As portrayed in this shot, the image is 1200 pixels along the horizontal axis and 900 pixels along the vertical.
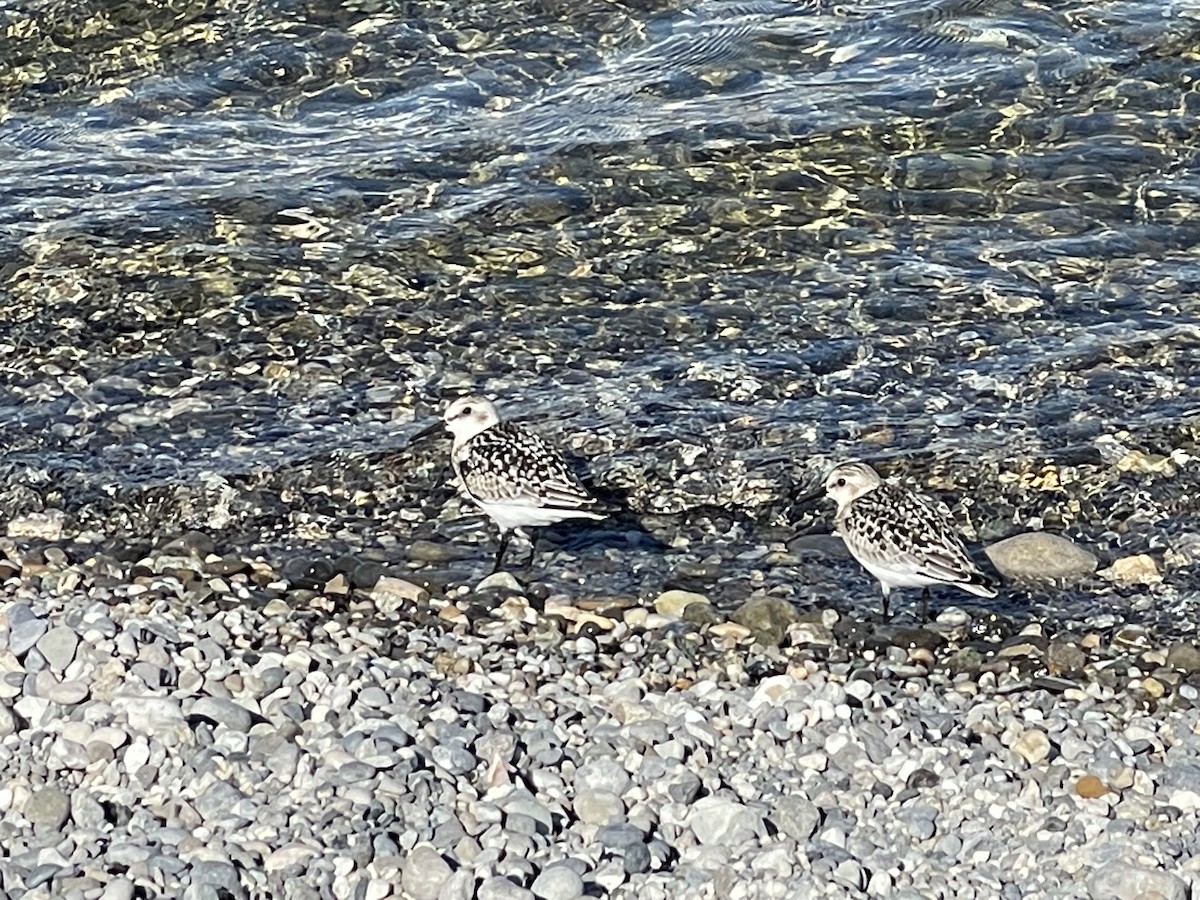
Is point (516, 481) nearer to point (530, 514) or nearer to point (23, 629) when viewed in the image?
point (530, 514)

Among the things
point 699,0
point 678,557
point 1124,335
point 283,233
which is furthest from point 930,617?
point 699,0

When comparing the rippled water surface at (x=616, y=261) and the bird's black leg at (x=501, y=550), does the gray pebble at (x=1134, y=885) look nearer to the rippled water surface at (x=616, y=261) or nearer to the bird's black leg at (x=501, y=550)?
the rippled water surface at (x=616, y=261)

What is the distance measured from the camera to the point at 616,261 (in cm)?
1357

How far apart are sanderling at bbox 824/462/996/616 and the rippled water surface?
0.43 meters

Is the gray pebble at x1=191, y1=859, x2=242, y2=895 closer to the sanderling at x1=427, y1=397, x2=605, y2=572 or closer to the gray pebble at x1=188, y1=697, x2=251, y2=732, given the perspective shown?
the gray pebble at x1=188, y1=697, x2=251, y2=732

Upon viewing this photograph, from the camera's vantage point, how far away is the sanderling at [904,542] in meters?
9.26

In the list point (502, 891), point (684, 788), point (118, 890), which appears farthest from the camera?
point (684, 788)

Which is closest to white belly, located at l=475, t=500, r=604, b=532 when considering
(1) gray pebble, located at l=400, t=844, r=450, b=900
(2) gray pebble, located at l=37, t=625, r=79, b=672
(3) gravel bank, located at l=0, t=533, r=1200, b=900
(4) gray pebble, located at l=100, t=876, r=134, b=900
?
(3) gravel bank, located at l=0, t=533, r=1200, b=900

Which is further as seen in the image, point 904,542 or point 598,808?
point 904,542

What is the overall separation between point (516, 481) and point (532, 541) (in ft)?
2.04

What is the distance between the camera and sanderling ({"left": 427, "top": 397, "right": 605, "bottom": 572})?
986 cm

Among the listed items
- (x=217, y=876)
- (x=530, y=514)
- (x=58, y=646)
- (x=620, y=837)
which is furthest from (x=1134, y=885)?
(x=58, y=646)

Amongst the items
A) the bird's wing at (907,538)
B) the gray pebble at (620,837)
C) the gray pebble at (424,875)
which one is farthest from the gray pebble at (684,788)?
the bird's wing at (907,538)

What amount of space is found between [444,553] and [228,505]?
135 centimetres
